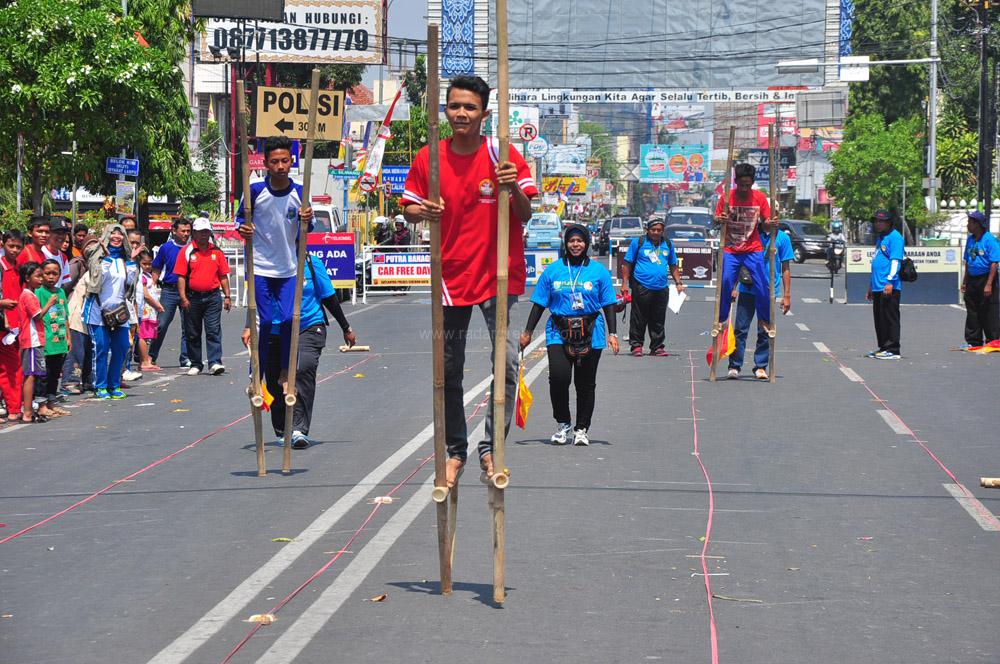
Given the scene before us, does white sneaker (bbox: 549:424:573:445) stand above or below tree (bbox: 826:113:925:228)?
below

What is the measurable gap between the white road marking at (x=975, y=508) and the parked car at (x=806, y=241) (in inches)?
1964

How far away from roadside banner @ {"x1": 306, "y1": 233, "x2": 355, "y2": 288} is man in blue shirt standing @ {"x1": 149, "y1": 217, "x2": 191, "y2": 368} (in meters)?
13.0

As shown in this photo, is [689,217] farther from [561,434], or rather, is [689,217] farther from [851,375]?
[561,434]

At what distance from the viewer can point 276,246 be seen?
11047 millimetres

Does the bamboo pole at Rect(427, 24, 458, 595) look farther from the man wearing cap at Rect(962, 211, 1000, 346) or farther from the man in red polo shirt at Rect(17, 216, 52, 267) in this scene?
the man wearing cap at Rect(962, 211, 1000, 346)

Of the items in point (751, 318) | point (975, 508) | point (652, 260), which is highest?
point (652, 260)

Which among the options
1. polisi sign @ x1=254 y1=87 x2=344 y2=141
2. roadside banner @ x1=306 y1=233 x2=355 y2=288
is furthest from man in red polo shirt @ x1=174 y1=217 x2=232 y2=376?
roadside banner @ x1=306 y1=233 x2=355 y2=288

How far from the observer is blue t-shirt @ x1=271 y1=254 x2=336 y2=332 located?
11.5 metres

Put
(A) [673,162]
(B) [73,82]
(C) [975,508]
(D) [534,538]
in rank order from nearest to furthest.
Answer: (D) [534,538] < (C) [975,508] < (B) [73,82] < (A) [673,162]

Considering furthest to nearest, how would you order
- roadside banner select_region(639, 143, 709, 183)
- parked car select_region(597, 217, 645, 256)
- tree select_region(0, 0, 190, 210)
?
roadside banner select_region(639, 143, 709, 183), parked car select_region(597, 217, 645, 256), tree select_region(0, 0, 190, 210)

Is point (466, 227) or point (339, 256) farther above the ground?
point (466, 227)

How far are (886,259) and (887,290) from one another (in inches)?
21.4

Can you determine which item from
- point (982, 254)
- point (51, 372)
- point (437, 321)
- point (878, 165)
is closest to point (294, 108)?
point (51, 372)

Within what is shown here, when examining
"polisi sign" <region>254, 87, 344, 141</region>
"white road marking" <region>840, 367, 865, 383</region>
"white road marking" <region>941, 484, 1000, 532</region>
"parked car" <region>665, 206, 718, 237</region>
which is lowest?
"white road marking" <region>840, 367, 865, 383</region>
